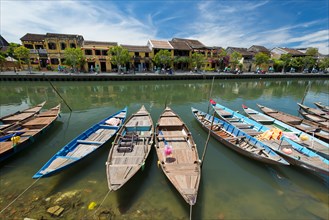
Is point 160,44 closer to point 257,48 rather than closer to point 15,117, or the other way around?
point 15,117

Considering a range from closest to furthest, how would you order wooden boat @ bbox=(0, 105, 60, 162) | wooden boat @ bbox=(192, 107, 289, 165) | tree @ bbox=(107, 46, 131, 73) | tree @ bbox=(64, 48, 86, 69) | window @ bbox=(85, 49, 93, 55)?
wooden boat @ bbox=(192, 107, 289, 165), wooden boat @ bbox=(0, 105, 60, 162), tree @ bbox=(64, 48, 86, 69), tree @ bbox=(107, 46, 131, 73), window @ bbox=(85, 49, 93, 55)

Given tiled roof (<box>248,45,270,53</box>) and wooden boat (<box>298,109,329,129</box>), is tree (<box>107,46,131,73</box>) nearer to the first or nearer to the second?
wooden boat (<box>298,109,329,129</box>)

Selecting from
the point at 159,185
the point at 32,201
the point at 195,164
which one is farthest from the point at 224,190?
the point at 32,201

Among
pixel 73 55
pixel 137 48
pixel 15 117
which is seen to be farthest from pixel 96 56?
pixel 15 117

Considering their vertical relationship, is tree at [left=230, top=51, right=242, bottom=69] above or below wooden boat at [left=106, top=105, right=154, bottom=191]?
above

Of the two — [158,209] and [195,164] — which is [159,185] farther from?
[195,164]

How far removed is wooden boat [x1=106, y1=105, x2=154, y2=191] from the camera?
250 inches

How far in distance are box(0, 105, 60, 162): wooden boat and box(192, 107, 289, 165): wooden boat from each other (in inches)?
413

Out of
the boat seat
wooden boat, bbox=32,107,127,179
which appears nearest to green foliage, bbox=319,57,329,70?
wooden boat, bbox=32,107,127,179

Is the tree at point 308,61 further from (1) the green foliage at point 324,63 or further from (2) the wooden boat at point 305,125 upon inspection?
(2) the wooden boat at point 305,125

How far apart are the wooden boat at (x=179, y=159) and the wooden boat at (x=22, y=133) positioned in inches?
298

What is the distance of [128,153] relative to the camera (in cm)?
817

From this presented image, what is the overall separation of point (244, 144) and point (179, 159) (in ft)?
15.0

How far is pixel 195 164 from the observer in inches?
283
